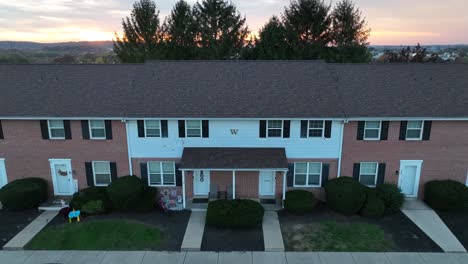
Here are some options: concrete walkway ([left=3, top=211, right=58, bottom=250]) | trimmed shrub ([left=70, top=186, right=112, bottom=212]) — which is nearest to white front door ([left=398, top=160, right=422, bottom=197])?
trimmed shrub ([left=70, top=186, right=112, bottom=212])

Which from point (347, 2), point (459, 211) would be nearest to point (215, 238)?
point (459, 211)

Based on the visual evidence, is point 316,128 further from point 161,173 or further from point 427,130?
point 161,173

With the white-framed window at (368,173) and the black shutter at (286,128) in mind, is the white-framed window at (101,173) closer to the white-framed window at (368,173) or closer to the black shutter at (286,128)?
the black shutter at (286,128)

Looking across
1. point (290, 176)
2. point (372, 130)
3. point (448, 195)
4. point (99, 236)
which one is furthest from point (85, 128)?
point (448, 195)

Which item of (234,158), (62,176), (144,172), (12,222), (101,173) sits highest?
(234,158)

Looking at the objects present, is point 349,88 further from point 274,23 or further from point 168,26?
point 168,26

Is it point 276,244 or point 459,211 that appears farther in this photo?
point 459,211
